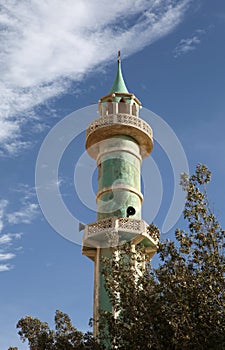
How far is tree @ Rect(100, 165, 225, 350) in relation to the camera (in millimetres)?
12258

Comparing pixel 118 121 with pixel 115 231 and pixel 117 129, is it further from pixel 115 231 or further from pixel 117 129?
pixel 115 231

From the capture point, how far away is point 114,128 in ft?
95.2

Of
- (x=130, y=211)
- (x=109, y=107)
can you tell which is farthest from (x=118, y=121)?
(x=130, y=211)

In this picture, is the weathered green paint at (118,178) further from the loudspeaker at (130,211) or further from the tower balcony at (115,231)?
the tower balcony at (115,231)

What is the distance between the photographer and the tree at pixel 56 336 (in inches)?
635

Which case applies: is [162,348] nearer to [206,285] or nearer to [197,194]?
[206,285]

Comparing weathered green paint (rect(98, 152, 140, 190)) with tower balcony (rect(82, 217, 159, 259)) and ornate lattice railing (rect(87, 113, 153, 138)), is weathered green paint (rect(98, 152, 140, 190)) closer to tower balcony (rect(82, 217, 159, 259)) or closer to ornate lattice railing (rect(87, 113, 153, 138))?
ornate lattice railing (rect(87, 113, 153, 138))

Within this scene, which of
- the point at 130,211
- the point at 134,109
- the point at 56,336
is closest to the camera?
the point at 56,336

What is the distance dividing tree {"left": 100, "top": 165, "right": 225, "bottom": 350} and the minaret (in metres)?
8.97

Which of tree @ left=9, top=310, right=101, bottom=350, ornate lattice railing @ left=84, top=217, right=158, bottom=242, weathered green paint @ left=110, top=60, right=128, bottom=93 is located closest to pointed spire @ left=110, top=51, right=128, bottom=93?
weathered green paint @ left=110, top=60, right=128, bottom=93

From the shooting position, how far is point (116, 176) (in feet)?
90.5

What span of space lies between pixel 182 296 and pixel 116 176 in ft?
49.5

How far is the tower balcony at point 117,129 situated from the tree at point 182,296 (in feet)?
49.5

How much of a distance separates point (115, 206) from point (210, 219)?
43.7 ft
